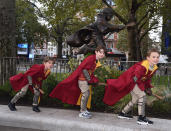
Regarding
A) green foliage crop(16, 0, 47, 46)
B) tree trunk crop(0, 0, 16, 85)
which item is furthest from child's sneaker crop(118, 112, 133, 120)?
green foliage crop(16, 0, 47, 46)

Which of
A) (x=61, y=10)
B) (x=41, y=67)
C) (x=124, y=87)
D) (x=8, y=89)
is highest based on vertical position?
(x=61, y=10)

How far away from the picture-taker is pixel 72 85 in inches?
171

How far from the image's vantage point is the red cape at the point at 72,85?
4117 mm

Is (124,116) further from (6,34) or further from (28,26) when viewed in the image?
(28,26)

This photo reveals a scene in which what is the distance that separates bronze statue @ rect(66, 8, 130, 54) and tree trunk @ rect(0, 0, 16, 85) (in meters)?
1.94

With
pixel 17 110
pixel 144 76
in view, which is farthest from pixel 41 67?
pixel 144 76

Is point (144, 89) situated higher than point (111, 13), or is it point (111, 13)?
point (111, 13)

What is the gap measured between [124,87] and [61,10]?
40.7ft

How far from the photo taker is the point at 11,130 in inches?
154

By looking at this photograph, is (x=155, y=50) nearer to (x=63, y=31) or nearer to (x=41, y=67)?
(x=41, y=67)

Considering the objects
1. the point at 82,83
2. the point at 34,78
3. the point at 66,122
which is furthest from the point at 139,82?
the point at 34,78

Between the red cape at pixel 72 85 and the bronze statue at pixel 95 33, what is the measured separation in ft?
6.75

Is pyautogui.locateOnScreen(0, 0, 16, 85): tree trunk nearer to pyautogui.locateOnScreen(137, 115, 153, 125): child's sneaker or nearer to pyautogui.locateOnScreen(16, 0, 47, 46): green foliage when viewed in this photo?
pyautogui.locateOnScreen(137, 115, 153, 125): child's sneaker

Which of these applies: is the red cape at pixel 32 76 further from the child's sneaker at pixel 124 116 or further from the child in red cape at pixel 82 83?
the child's sneaker at pixel 124 116
